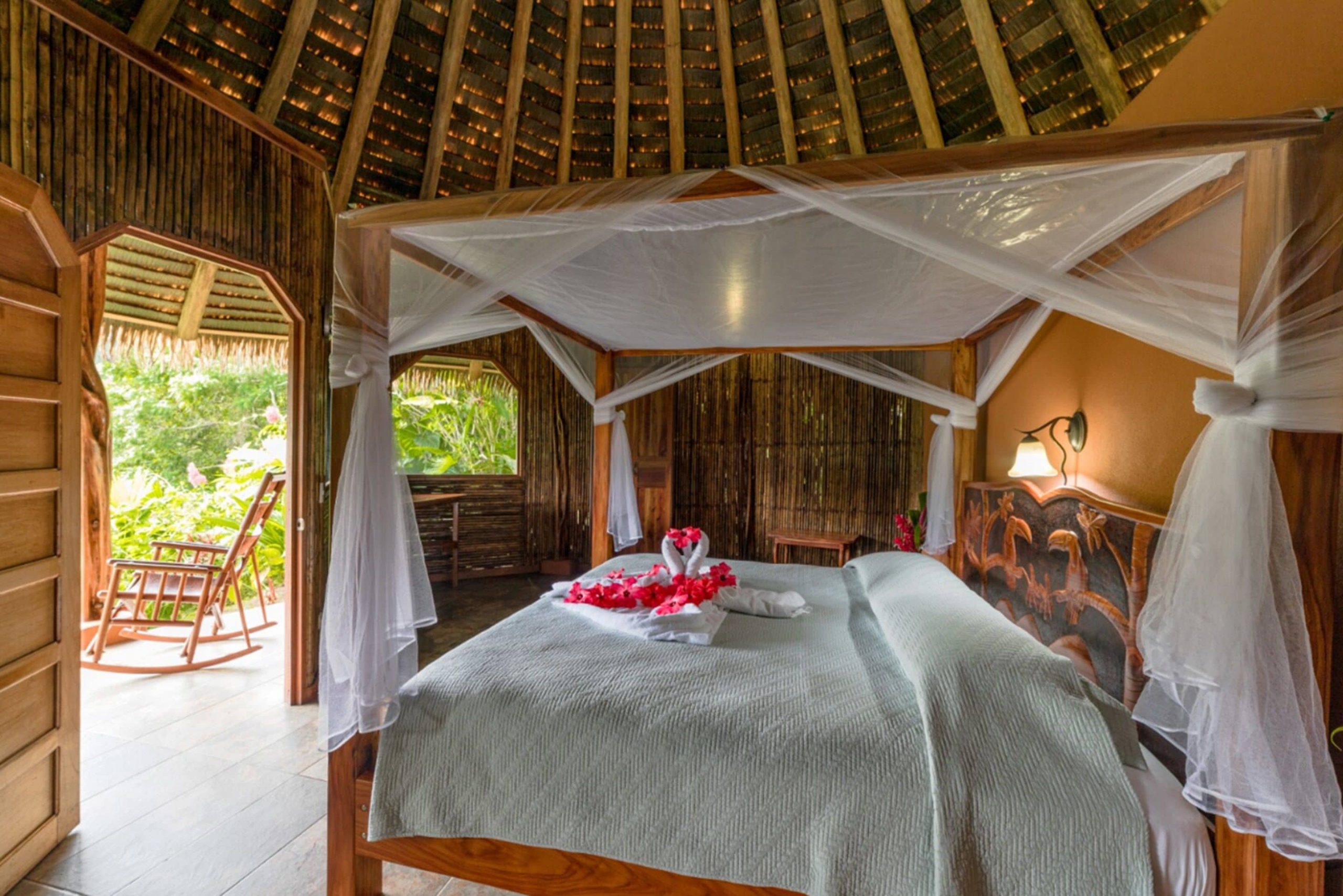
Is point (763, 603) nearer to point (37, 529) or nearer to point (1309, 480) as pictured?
point (1309, 480)

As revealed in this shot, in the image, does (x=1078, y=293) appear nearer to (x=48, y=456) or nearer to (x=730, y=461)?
(x=48, y=456)

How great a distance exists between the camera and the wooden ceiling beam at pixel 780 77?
3.04m

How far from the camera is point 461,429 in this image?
19.4 ft

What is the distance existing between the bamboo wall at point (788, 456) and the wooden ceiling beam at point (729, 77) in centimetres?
192

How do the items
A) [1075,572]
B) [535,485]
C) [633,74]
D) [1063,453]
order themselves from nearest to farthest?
[1075,572] → [1063,453] → [633,74] → [535,485]

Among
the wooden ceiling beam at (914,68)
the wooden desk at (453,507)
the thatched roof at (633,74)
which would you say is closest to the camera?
the thatched roof at (633,74)

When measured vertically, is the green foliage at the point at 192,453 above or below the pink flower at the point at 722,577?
above

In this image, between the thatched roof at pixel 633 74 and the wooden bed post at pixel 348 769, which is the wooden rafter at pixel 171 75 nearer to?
the thatched roof at pixel 633 74

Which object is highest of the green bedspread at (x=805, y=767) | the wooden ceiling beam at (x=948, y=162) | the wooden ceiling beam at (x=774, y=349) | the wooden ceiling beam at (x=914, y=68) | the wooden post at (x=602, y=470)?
the wooden ceiling beam at (x=914, y=68)

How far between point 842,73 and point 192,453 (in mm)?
7917

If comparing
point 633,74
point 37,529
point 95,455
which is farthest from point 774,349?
point 95,455

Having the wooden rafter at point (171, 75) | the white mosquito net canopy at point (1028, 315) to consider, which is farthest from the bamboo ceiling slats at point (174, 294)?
the white mosquito net canopy at point (1028, 315)

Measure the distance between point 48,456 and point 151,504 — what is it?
3891 millimetres

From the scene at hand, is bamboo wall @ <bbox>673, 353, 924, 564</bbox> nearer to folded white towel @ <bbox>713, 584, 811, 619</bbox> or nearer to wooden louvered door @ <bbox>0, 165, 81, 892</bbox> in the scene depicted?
folded white towel @ <bbox>713, 584, 811, 619</bbox>
